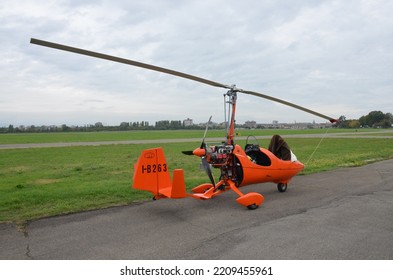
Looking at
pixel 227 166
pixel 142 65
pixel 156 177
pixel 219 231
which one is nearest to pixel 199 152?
pixel 227 166

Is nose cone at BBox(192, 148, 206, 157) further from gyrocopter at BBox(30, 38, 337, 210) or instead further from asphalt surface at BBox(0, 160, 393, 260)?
asphalt surface at BBox(0, 160, 393, 260)

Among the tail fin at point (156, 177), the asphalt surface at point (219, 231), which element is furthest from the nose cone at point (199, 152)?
the asphalt surface at point (219, 231)

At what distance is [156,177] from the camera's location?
22.9 feet

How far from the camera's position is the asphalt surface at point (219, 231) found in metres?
4.74

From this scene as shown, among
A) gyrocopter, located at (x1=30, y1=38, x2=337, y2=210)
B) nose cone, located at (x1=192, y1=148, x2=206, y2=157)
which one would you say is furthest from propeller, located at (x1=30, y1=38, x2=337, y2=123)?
nose cone, located at (x1=192, y1=148, x2=206, y2=157)

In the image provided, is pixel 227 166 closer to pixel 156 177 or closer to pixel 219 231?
pixel 156 177

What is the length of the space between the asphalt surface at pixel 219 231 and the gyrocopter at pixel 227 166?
17.0 inches

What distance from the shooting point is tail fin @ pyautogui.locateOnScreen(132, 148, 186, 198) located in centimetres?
667

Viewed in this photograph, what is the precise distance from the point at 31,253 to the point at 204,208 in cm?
376

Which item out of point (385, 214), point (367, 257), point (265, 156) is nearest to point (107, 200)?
point (265, 156)

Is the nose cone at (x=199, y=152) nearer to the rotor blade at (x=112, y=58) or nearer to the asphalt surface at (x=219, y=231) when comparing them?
the asphalt surface at (x=219, y=231)

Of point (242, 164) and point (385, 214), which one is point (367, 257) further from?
point (242, 164)

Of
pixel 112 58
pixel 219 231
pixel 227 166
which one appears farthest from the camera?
pixel 227 166

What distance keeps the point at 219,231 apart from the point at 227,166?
263 centimetres
